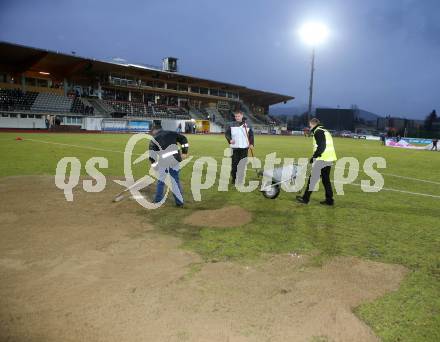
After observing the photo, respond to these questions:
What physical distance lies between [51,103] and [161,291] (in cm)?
4853

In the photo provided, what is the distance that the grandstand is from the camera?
43562 mm

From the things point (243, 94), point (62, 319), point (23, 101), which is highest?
point (243, 94)

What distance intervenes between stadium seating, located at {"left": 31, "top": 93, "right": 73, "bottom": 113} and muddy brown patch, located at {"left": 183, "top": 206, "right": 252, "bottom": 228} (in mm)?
43360

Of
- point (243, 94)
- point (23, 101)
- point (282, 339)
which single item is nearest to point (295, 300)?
point (282, 339)

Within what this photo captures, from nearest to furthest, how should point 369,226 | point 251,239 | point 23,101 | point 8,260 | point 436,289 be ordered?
point 436,289, point 8,260, point 251,239, point 369,226, point 23,101

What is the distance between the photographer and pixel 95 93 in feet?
181

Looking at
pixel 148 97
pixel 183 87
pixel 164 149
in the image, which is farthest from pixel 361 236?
pixel 183 87

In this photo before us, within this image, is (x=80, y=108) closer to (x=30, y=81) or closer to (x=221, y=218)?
(x=30, y=81)

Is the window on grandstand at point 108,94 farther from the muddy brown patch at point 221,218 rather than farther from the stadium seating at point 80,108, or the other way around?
the muddy brown patch at point 221,218

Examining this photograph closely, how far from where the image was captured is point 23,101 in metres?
43.6

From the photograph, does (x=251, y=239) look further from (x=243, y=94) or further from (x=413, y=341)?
(x=243, y=94)

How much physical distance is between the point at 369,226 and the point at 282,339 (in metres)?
4.44

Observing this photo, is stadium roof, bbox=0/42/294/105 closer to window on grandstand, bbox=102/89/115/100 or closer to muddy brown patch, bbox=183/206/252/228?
window on grandstand, bbox=102/89/115/100

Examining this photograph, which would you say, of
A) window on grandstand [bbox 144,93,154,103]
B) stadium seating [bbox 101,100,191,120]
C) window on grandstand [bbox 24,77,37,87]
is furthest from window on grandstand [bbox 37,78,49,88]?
window on grandstand [bbox 144,93,154,103]
